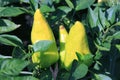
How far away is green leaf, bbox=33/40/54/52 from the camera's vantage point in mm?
647

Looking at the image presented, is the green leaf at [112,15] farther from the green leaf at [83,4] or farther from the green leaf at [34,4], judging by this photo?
the green leaf at [34,4]

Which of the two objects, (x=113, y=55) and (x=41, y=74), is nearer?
(x=41, y=74)

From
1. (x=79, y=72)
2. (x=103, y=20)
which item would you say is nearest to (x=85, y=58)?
(x=79, y=72)

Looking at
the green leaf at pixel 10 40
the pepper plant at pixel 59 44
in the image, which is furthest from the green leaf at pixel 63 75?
the green leaf at pixel 10 40

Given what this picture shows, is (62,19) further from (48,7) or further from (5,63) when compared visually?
(5,63)

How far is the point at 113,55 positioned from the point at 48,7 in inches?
8.2

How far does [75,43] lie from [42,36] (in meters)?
0.07

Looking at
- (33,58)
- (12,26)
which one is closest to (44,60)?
(33,58)

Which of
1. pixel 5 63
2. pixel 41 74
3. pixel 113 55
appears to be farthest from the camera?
pixel 113 55

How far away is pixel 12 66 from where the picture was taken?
0.61m

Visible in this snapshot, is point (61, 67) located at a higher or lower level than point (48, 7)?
lower

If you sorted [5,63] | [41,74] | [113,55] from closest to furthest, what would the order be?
1. [5,63]
2. [41,74]
3. [113,55]

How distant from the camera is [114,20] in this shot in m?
0.80

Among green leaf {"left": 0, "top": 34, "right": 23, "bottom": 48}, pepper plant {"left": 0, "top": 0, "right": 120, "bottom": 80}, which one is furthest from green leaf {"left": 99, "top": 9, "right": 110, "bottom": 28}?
green leaf {"left": 0, "top": 34, "right": 23, "bottom": 48}
